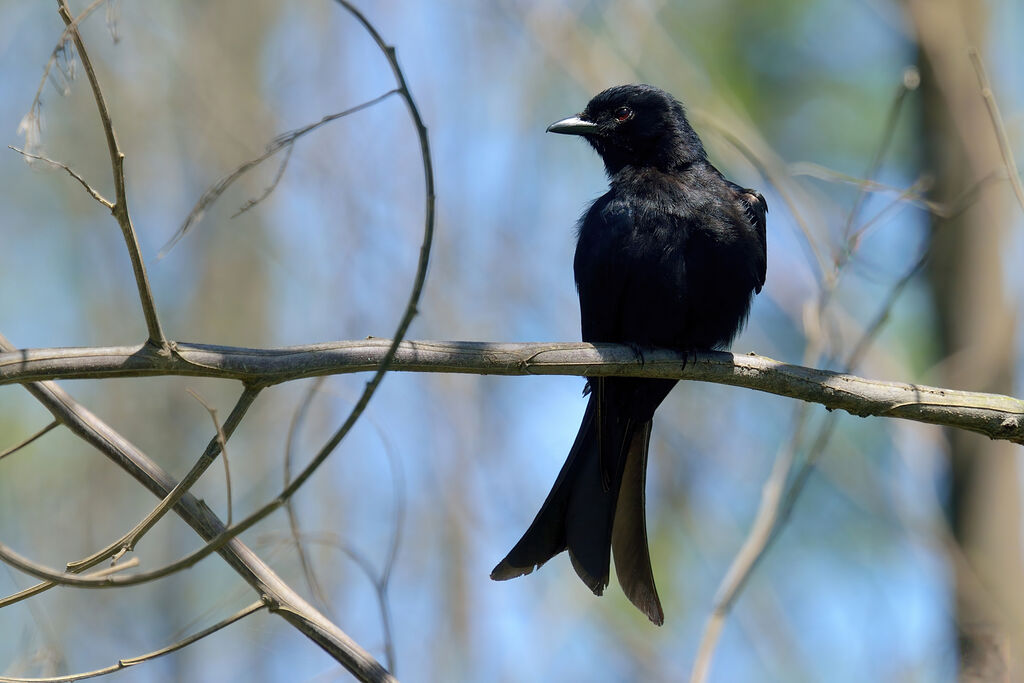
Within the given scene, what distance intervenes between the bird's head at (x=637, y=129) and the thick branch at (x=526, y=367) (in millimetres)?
1200

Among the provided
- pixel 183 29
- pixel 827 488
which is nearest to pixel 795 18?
pixel 827 488

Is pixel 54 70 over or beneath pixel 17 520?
over

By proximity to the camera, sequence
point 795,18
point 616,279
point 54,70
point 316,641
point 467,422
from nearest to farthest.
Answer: point 316,641, point 54,70, point 616,279, point 467,422, point 795,18

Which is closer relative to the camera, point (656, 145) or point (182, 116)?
point (656, 145)

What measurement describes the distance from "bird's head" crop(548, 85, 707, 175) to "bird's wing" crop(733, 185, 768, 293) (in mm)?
311

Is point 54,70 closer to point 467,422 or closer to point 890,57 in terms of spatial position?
point 467,422

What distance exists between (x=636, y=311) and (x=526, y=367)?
1.03m

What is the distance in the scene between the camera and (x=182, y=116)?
6164mm

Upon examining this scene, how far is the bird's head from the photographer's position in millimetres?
3943

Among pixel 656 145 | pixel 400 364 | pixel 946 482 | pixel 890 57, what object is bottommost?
pixel 400 364

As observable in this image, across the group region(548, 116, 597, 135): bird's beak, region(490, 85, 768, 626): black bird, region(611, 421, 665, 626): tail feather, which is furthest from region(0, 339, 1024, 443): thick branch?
region(548, 116, 597, 135): bird's beak

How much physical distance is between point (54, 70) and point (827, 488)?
23.0 feet

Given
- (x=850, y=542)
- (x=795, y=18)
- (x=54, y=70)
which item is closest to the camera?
(x=54, y=70)

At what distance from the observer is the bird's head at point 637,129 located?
3.94 meters
